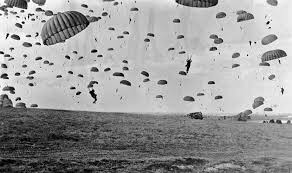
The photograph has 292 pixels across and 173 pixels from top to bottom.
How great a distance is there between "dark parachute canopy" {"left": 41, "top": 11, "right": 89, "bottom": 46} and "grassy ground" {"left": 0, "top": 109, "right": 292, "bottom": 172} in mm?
9707

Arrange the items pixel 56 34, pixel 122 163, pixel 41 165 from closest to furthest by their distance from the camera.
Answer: pixel 41 165 → pixel 122 163 → pixel 56 34

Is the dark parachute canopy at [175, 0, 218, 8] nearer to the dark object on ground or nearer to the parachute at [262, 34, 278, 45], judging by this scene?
the parachute at [262, 34, 278, 45]

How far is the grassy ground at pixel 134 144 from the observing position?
26.3 m

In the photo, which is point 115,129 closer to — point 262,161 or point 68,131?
point 68,131

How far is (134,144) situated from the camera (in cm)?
4003

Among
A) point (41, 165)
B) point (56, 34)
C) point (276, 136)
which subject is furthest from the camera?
point (276, 136)

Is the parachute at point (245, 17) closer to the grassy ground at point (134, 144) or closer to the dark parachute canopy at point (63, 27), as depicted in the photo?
the grassy ground at point (134, 144)

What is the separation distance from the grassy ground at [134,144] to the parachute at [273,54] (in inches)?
392

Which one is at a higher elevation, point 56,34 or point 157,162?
point 56,34

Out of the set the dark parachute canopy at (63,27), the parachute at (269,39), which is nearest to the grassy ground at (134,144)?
the dark parachute canopy at (63,27)

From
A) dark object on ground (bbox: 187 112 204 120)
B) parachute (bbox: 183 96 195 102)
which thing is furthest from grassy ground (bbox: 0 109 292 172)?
dark object on ground (bbox: 187 112 204 120)

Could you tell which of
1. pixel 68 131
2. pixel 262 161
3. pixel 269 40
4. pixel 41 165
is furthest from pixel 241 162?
pixel 269 40

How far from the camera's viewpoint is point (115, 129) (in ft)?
149

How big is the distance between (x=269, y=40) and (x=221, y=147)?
61.3 ft
